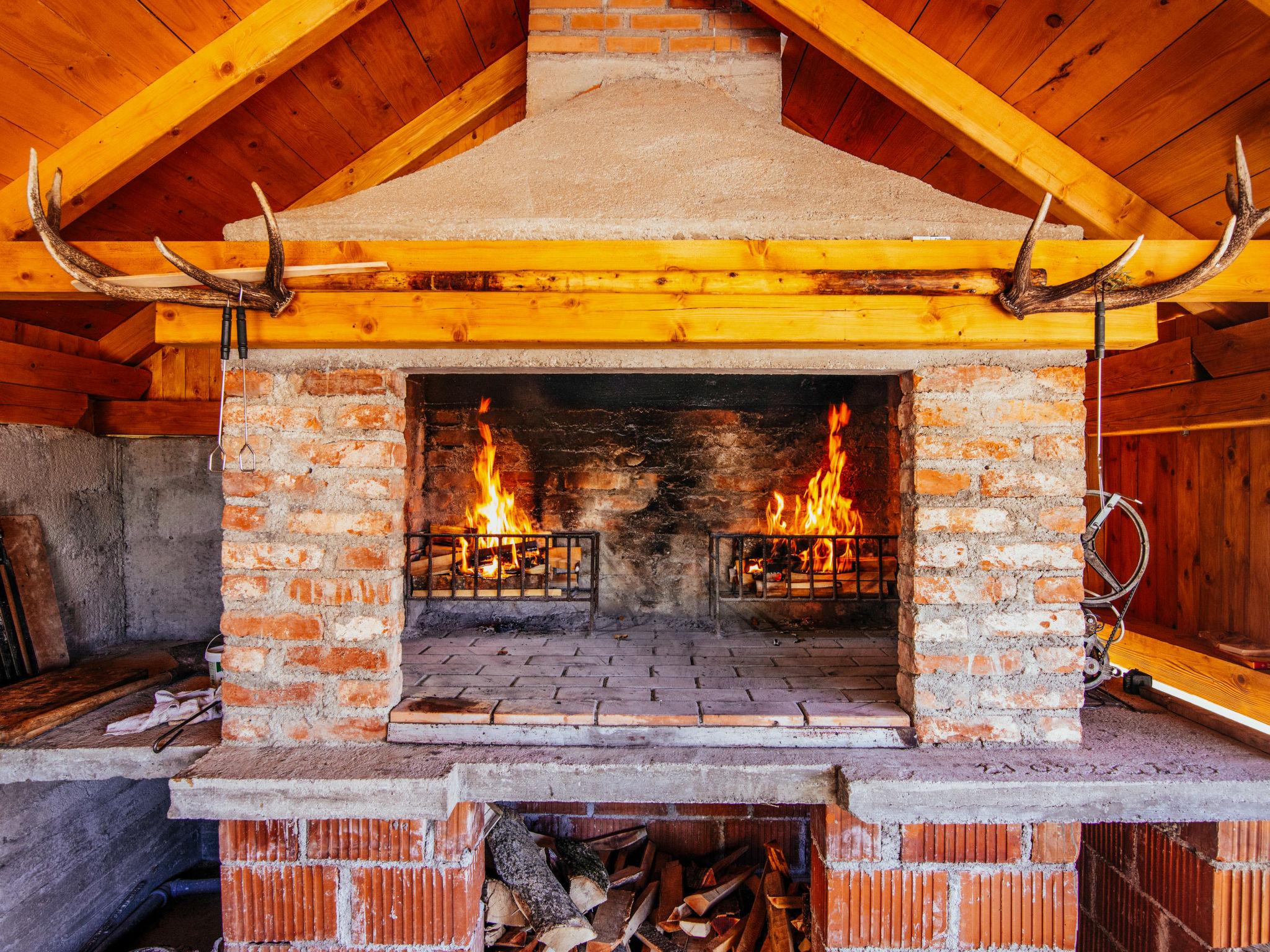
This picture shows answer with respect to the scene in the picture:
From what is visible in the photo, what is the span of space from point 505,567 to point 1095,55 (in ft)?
11.6

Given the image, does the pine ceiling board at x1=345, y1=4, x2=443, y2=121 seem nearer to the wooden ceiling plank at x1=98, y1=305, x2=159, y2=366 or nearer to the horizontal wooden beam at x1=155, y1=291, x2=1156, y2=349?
the horizontal wooden beam at x1=155, y1=291, x2=1156, y2=349

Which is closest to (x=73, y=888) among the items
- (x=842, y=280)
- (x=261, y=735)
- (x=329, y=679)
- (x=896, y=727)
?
(x=261, y=735)

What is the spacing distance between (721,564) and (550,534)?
1155 mm

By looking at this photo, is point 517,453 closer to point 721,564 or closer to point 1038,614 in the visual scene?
point 721,564

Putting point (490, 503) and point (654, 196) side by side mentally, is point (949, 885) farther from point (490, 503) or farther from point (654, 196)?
point (490, 503)

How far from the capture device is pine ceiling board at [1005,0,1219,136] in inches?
76.7

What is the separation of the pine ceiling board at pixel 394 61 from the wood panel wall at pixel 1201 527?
420 cm

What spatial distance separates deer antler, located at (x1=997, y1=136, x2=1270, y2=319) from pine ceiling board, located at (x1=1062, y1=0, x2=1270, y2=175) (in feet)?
1.07

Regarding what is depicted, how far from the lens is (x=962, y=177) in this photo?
2.94 metres

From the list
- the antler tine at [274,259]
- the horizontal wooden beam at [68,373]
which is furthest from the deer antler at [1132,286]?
the horizontal wooden beam at [68,373]

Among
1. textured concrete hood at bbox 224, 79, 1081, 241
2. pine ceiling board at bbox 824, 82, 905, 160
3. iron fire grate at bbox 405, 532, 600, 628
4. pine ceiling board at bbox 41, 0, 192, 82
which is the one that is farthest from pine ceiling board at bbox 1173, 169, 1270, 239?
pine ceiling board at bbox 41, 0, 192, 82

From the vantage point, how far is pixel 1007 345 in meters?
2.04

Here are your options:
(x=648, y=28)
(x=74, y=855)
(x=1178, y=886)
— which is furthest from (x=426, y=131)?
(x=1178, y=886)

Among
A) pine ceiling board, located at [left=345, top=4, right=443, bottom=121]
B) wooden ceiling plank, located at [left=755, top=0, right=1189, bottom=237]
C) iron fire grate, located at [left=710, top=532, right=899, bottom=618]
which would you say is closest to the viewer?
wooden ceiling plank, located at [left=755, top=0, right=1189, bottom=237]
